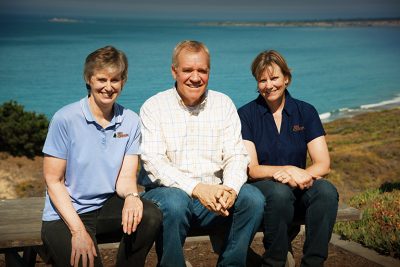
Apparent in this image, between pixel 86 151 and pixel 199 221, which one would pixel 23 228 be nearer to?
pixel 86 151

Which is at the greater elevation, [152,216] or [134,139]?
[134,139]

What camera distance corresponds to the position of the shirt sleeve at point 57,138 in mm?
3377

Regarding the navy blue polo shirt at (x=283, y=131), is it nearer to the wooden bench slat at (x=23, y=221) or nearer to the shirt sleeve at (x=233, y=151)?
the shirt sleeve at (x=233, y=151)

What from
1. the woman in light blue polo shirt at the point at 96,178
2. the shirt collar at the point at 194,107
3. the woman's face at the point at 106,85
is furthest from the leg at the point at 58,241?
the shirt collar at the point at 194,107

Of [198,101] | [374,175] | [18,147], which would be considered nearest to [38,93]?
[18,147]

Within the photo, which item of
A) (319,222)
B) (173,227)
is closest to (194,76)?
(173,227)

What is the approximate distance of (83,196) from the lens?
3486 millimetres

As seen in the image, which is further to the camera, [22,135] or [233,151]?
[22,135]

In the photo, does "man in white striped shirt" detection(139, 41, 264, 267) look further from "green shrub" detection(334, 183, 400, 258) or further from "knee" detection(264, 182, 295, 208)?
"green shrub" detection(334, 183, 400, 258)

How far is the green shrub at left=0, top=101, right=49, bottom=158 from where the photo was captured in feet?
48.4

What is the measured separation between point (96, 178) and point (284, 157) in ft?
4.79

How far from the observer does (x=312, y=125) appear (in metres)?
4.22

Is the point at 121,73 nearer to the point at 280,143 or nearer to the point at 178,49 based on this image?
the point at 178,49

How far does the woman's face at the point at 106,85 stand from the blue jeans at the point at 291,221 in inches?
48.2
